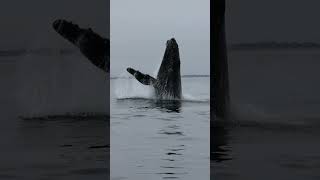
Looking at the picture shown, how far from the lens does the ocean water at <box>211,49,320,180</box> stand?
579 cm

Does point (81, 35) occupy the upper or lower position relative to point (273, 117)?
upper

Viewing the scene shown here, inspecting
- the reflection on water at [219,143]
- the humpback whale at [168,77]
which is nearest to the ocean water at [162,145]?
the reflection on water at [219,143]

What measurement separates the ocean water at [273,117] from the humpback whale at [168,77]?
8.94 meters

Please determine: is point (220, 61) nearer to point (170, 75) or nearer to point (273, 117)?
point (273, 117)

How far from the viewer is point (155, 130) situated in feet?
31.1

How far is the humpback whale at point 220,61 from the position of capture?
625 centimetres

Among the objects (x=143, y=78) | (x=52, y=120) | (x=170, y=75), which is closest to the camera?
(x=52, y=120)

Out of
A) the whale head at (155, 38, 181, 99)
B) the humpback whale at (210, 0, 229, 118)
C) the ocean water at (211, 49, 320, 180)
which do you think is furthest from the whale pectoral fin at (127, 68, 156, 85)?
the ocean water at (211, 49, 320, 180)

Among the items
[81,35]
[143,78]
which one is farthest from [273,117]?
[143,78]

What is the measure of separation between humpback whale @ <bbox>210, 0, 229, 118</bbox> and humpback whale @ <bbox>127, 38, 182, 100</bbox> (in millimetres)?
8554

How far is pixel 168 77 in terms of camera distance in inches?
669

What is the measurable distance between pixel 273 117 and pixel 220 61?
766 millimetres

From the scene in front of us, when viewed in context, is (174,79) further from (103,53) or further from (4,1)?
(4,1)

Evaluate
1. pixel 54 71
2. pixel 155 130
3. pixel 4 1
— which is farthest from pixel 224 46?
pixel 155 130
